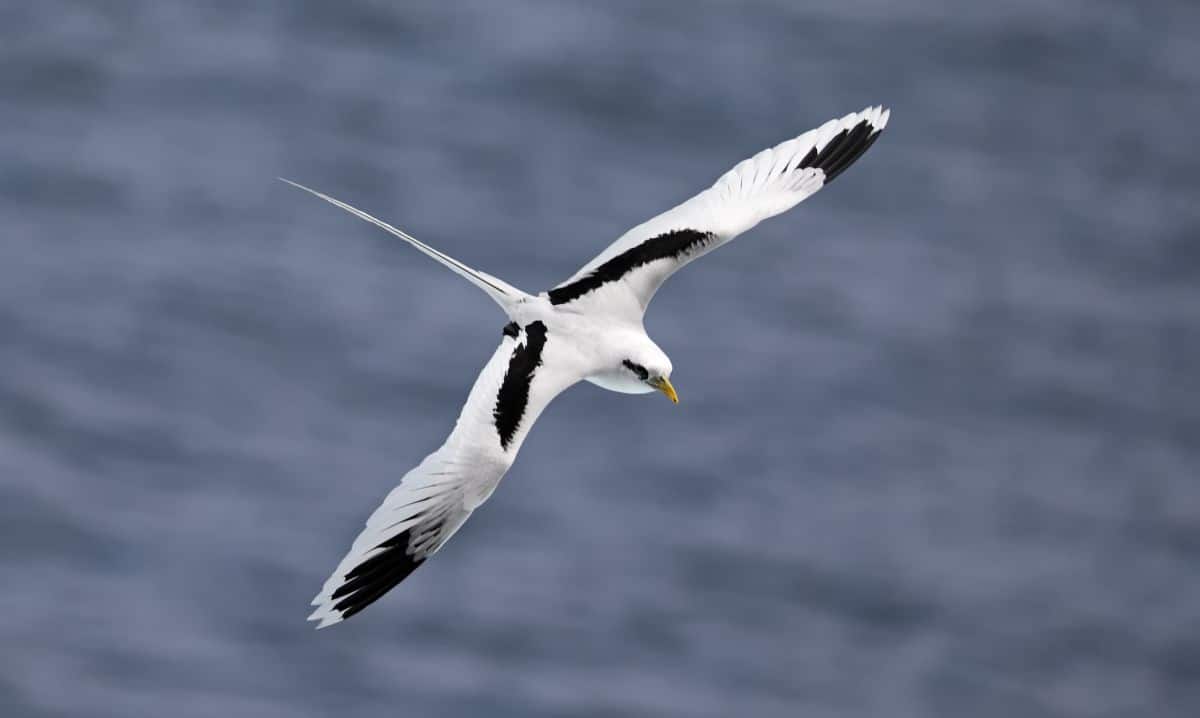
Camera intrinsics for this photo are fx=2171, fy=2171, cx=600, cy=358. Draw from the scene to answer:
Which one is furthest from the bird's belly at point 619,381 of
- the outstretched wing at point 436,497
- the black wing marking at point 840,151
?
the black wing marking at point 840,151

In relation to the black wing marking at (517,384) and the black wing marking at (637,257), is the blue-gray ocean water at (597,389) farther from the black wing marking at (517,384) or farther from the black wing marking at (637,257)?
the black wing marking at (517,384)

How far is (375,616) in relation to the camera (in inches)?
1868

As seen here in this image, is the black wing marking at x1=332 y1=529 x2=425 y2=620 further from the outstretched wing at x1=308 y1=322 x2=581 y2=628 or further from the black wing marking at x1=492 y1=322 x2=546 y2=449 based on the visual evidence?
the black wing marking at x1=492 y1=322 x2=546 y2=449

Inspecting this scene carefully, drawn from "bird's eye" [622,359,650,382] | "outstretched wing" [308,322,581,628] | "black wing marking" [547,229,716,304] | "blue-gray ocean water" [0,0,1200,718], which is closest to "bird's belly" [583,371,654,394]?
"bird's eye" [622,359,650,382]

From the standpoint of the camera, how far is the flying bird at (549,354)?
20.6 meters

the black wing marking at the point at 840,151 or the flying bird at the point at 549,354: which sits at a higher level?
the black wing marking at the point at 840,151

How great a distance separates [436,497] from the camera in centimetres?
2062

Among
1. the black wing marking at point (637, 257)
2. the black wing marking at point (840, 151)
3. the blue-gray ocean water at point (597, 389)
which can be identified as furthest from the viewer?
the blue-gray ocean water at point (597, 389)

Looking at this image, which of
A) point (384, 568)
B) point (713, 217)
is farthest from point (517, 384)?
point (713, 217)

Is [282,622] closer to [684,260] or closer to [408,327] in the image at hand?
[408,327]

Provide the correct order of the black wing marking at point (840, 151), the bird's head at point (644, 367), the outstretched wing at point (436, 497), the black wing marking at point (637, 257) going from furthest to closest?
the black wing marking at point (840, 151), the black wing marking at point (637, 257), the bird's head at point (644, 367), the outstretched wing at point (436, 497)

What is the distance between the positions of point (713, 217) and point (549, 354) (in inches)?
129

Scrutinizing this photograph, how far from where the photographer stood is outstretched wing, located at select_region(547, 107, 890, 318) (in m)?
22.7

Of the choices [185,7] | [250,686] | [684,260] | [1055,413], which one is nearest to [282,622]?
[250,686]
